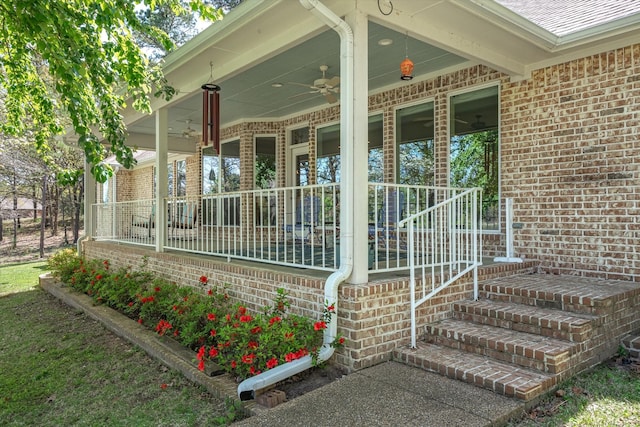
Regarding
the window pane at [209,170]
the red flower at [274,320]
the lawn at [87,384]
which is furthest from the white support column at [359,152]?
the window pane at [209,170]

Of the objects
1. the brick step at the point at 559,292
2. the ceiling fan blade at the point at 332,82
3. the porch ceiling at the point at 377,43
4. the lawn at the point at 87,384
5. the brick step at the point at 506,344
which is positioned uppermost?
the porch ceiling at the point at 377,43

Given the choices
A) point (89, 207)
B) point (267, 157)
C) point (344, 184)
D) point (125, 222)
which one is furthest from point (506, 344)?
point (89, 207)

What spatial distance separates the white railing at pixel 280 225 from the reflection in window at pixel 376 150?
392mm

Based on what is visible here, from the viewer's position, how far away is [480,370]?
3244 millimetres

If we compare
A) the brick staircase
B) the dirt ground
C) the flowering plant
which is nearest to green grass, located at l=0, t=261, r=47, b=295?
the dirt ground

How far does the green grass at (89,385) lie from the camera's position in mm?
3324

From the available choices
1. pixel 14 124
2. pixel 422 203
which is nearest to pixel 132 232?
pixel 14 124

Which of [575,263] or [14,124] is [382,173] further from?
[14,124]

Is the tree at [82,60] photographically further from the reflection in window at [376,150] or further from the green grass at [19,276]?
the green grass at [19,276]

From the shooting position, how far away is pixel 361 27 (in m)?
3.63

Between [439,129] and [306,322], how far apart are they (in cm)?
376

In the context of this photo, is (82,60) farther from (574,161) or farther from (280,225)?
(574,161)

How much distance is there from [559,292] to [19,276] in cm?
1235

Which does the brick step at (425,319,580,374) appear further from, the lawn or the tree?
the tree
